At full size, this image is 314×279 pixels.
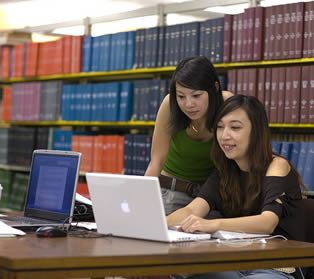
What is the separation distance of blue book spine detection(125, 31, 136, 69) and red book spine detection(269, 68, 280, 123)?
1.32m

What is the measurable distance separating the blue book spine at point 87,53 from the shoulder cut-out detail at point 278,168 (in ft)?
10.4

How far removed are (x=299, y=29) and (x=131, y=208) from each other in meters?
2.26

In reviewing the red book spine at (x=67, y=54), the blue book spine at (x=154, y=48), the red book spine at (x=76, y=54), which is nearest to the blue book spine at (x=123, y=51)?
Result: the blue book spine at (x=154, y=48)

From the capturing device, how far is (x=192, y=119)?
2.98 m

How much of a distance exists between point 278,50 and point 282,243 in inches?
82.9

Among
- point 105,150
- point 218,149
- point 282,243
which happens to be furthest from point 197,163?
point 105,150

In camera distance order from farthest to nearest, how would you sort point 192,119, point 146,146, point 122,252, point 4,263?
1. point 146,146
2. point 192,119
3. point 122,252
4. point 4,263

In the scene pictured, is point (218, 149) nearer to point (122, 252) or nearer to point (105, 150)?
point (122, 252)

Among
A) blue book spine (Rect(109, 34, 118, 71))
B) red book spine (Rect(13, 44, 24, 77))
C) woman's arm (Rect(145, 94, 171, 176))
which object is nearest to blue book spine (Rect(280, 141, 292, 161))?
woman's arm (Rect(145, 94, 171, 176))

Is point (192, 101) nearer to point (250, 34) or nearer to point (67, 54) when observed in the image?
point (250, 34)

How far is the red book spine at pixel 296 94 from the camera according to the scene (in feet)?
12.9

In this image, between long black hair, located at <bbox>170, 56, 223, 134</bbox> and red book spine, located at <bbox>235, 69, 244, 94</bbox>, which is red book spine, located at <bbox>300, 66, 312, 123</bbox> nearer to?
red book spine, located at <bbox>235, 69, 244, 94</bbox>

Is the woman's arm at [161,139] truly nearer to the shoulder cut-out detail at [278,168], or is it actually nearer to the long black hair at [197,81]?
the long black hair at [197,81]

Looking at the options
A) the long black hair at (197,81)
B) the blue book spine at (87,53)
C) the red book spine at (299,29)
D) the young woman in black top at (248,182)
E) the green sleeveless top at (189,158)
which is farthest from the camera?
the blue book spine at (87,53)
